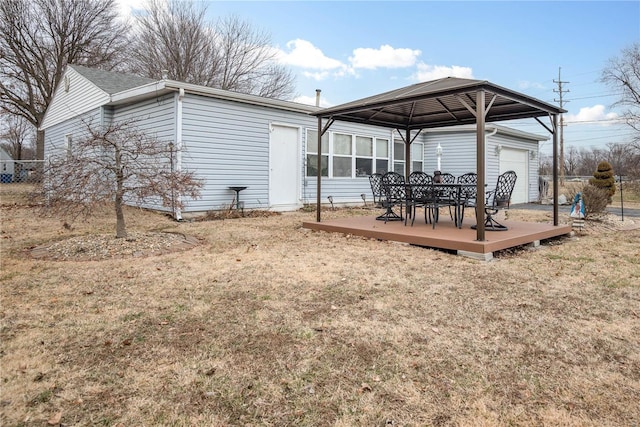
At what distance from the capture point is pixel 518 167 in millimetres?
15992

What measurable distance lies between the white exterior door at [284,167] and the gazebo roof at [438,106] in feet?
9.10

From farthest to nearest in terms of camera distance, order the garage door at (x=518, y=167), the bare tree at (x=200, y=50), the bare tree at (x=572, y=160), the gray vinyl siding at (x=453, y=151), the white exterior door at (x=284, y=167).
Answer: the bare tree at (x=572, y=160) → the bare tree at (x=200, y=50) → the garage door at (x=518, y=167) → the gray vinyl siding at (x=453, y=151) → the white exterior door at (x=284, y=167)

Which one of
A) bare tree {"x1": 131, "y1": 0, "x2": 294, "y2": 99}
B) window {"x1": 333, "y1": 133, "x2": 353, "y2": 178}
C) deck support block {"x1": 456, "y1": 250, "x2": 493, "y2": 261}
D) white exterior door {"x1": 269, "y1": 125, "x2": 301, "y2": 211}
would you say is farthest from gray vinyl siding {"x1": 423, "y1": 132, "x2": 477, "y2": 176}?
bare tree {"x1": 131, "y1": 0, "x2": 294, "y2": 99}

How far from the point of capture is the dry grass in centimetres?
184

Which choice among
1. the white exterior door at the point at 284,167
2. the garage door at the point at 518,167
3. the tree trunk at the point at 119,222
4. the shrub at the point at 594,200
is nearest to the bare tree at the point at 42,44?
the white exterior door at the point at 284,167

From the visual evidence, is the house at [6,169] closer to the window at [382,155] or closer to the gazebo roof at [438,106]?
the gazebo roof at [438,106]

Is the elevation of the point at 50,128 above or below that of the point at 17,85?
below

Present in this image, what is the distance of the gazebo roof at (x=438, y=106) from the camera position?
5.39m

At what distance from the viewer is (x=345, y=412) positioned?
1.83m

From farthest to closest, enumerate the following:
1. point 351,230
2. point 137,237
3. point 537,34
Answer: point 537,34 < point 351,230 < point 137,237

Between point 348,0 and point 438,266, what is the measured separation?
32.9 feet

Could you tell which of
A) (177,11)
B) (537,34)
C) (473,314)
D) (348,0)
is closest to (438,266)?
(473,314)

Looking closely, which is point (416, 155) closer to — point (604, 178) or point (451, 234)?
point (451, 234)

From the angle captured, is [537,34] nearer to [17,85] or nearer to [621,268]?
[621,268]
